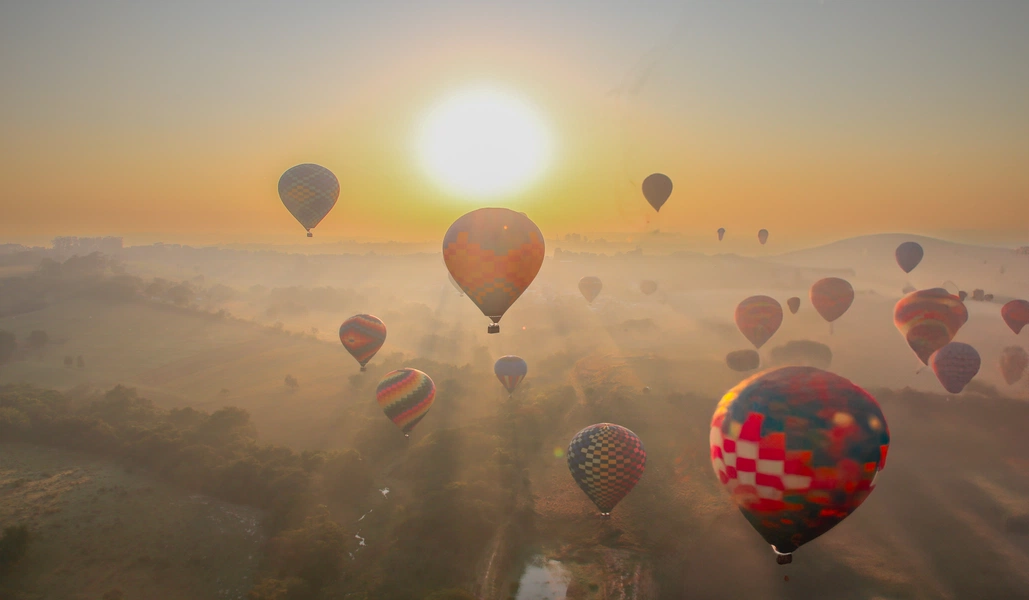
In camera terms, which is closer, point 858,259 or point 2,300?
point 2,300

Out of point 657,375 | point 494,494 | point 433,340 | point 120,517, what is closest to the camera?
point 120,517

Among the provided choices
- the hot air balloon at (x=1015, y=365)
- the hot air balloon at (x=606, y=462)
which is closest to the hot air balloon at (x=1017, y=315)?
the hot air balloon at (x=1015, y=365)

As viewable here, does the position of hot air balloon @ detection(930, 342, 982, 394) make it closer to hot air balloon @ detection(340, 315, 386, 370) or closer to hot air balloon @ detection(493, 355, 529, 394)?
hot air balloon @ detection(493, 355, 529, 394)

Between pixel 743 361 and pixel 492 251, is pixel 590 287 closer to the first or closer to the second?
pixel 743 361

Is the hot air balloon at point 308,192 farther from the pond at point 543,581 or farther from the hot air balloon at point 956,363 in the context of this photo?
the hot air balloon at point 956,363

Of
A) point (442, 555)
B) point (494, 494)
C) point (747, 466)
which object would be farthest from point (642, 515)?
point (747, 466)

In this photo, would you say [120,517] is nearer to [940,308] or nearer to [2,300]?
[940,308]
